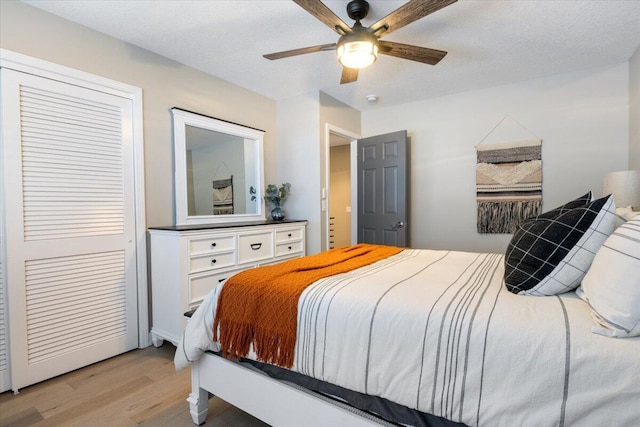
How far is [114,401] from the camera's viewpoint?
1831mm

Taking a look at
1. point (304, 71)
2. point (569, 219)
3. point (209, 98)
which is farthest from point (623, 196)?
point (209, 98)

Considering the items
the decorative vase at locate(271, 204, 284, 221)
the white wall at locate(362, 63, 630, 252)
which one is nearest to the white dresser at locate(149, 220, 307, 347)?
the decorative vase at locate(271, 204, 284, 221)

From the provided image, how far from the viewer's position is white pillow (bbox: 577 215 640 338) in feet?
2.79

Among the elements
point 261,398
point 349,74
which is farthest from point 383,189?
point 261,398

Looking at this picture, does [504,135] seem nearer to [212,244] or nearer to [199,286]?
[212,244]

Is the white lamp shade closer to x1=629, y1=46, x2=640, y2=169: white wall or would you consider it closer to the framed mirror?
x1=629, y1=46, x2=640, y2=169: white wall

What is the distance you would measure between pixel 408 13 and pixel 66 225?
2.53 m

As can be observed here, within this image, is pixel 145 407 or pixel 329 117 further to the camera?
pixel 329 117

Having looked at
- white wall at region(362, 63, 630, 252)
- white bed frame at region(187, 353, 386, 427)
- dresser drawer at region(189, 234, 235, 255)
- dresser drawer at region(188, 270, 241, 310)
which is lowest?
white bed frame at region(187, 353, 386, 427)

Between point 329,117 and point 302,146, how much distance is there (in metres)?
0.46

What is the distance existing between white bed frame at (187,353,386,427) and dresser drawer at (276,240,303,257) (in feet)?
5.41

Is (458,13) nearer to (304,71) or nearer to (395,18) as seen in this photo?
(395,18)

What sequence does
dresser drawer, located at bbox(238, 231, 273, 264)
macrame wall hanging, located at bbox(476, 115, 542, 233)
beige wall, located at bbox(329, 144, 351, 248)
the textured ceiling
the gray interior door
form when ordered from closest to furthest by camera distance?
1. the textured ceiling
2. dresser drawer, located at bbox(238, 231, 273, 264)
3. macrame wall hanging, located at bbox(476, 115, 542, 233)
4. the gray interior door
5. beige wall, located at bbox(329, 144, 351, 248)

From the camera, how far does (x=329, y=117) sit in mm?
3676
